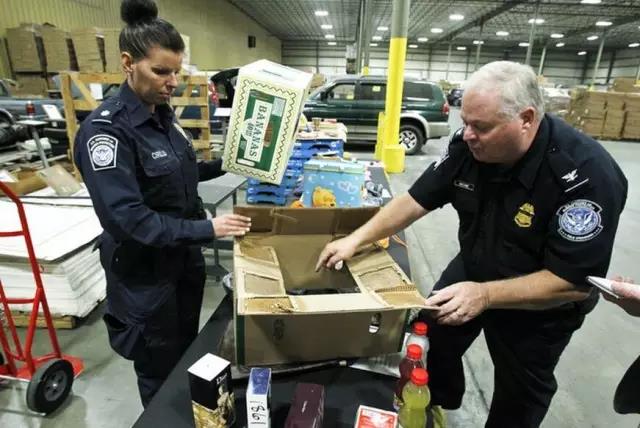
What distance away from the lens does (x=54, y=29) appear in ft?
22.4

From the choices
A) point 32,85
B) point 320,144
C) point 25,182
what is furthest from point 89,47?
point 320,144

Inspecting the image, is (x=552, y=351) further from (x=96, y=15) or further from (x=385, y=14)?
(x=385, y=14)

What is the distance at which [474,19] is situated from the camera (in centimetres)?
1625

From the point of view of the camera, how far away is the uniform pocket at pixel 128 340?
1.23m

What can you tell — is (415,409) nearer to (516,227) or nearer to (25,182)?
(516,227)

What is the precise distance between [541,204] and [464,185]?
0.85 ft

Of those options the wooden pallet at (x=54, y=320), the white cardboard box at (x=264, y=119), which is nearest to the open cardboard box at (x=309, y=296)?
the white cardboard box at (x=264, y=119)

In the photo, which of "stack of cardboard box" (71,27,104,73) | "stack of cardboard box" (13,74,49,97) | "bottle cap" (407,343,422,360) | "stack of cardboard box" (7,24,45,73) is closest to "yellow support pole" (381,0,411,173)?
"bottle cap" (407,343,422,360)

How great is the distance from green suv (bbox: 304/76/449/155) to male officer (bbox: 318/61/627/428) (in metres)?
5.90

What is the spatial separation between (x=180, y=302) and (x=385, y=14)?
17.5 meters

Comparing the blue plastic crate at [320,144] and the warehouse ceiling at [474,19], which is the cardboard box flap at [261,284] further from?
the warehouse ceiling at [474,19]

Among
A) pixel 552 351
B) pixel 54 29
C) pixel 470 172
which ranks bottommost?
pixel 552 351

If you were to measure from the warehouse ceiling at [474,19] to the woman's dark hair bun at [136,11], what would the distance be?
9.52m

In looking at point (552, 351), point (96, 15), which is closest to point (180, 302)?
point (552, 351)
